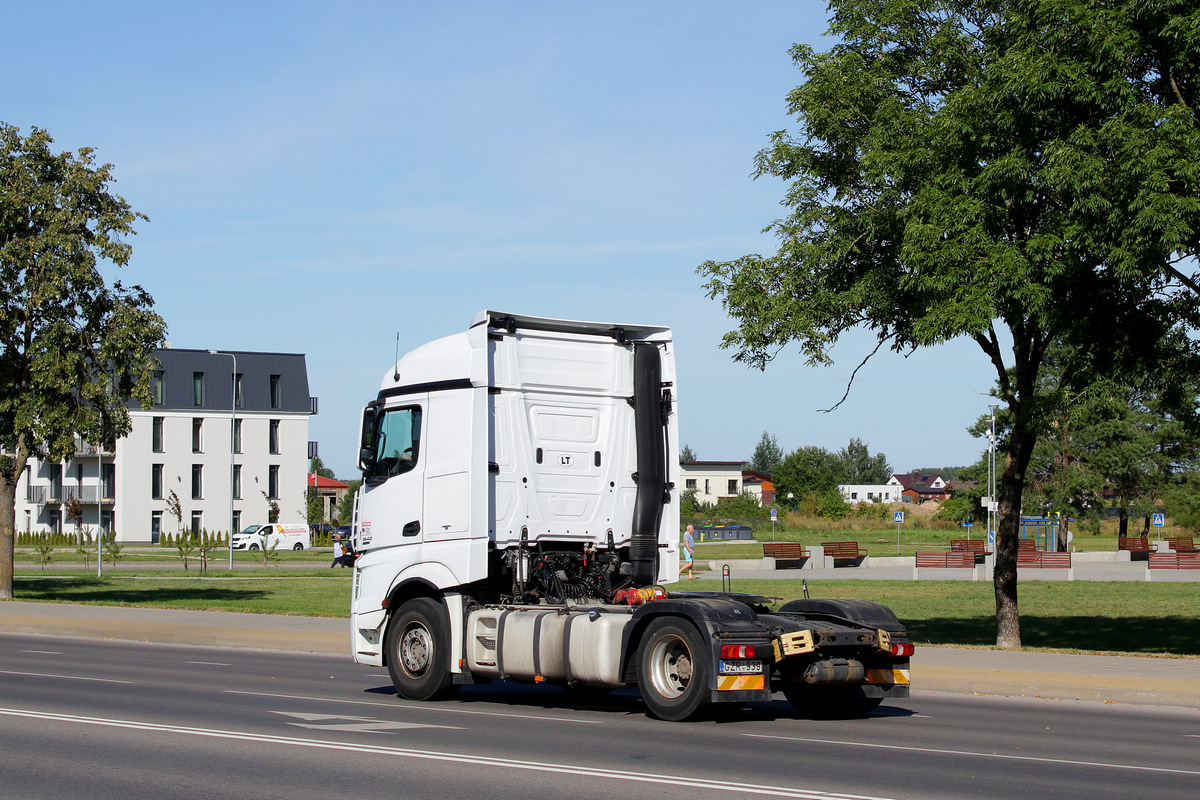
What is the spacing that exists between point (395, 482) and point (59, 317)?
20030 millimetres

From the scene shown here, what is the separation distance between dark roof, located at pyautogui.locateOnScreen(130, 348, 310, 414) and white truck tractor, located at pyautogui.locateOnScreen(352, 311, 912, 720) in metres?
72.6

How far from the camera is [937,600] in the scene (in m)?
32.6

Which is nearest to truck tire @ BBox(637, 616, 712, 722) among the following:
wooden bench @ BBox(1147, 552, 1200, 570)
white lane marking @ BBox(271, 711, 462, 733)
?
white lane marking @ BBox(271, 711, 462, 733)

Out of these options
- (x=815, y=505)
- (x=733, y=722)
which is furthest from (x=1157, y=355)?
(x=815, y=505)

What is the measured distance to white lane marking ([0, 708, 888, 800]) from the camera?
785cm

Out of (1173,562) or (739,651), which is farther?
(1173,562)

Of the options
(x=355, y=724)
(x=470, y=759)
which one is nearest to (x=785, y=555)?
(x=355, y=724)

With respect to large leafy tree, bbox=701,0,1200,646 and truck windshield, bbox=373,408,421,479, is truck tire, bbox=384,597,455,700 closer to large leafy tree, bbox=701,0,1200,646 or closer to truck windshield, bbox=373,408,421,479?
truck windshield, bbox=373,408,421,479

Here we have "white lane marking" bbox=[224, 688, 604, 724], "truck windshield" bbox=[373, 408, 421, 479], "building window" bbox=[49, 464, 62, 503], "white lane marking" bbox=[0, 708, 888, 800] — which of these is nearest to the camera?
"white lane marking" bbox=[0, 708, 888, 800]

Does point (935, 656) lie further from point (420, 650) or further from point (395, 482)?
point (395, 482)

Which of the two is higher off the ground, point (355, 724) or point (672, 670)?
point (672, 670)

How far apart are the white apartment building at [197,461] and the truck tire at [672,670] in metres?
73.4

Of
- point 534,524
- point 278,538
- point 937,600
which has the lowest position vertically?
point 937,600

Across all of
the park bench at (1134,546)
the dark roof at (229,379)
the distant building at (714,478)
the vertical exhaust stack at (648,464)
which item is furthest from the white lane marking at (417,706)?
the distant building at (714,478)
